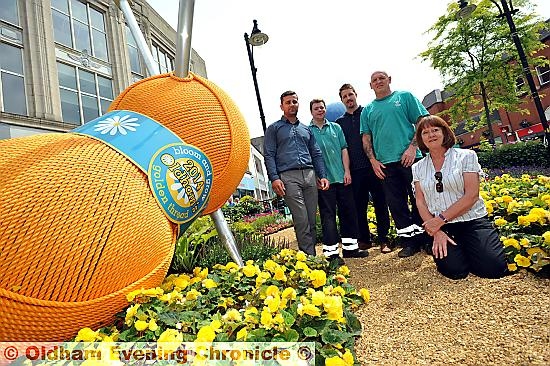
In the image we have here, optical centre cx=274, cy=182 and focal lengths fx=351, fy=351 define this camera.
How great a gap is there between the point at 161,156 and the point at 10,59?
15.8m

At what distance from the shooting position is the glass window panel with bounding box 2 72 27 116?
13120mm

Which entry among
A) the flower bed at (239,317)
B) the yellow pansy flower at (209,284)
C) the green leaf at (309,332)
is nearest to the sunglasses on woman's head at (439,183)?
the flower bed at (239,317)

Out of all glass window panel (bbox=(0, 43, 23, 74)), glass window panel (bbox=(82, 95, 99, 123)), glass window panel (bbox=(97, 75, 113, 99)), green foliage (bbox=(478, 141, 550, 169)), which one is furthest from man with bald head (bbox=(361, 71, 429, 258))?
glass window panel (bbox=(97, 75, 113, 99))

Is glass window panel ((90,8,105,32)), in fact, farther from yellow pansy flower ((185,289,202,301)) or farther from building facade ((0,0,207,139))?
yellow pansy flower ((185,289,202,301))

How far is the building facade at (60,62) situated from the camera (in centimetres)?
1350

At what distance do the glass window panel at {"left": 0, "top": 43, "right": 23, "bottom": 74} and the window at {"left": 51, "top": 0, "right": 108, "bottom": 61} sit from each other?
7.20 ft

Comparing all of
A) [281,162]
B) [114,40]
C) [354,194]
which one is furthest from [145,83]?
[114,40]

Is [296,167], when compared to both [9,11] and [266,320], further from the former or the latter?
[9,11]

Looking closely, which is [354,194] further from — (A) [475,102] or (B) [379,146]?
(A) [475,102]

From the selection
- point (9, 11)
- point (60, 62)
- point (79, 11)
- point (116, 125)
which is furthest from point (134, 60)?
point (116, 125)

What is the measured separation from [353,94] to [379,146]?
96 centimetres

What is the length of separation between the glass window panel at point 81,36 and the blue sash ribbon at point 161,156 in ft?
59.0

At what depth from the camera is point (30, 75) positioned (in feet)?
46.1

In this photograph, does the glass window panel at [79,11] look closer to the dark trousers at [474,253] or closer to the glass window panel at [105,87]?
the glass window panel at [105,87]
